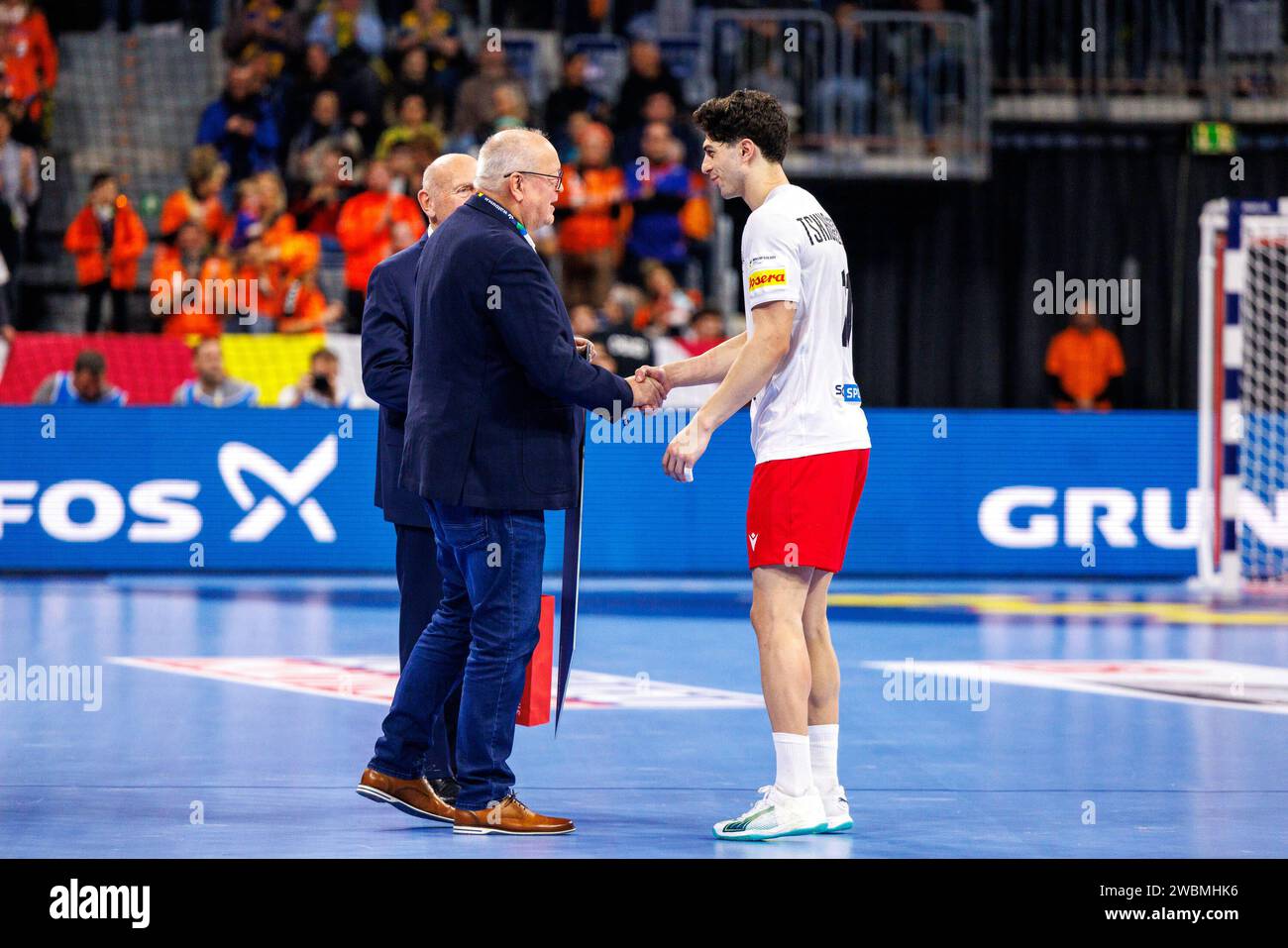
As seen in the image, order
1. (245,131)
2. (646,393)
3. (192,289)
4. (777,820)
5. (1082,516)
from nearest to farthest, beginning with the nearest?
(777,820) < (646,393) < (1082,516) < (192,289) < (245,131)

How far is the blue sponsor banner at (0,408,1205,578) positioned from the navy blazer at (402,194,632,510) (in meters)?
7.58

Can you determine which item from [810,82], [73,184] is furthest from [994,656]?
[73,184]

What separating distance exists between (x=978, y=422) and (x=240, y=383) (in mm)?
5933

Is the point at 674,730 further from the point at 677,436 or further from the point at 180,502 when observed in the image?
the point at 180,502

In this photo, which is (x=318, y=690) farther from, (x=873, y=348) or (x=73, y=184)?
(x=73, y=184)

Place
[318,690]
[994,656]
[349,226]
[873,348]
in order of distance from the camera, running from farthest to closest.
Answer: [873,348]
[349,226]
[994,656]
[318,690]

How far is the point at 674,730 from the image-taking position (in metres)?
7.67

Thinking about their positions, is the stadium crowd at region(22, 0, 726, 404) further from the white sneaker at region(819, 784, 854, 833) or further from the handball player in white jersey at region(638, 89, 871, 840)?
the white sneaker at region(819, 784, 854, 833)

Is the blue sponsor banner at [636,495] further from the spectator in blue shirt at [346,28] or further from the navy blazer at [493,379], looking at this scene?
the navy blazer at [493,379]

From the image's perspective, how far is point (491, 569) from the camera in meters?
5.66

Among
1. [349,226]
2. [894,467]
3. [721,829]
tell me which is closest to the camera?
[721,829]

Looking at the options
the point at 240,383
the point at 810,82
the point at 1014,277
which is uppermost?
the point at 810,82

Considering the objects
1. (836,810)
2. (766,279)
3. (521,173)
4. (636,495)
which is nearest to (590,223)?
(636,495)

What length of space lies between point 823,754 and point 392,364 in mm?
1955
